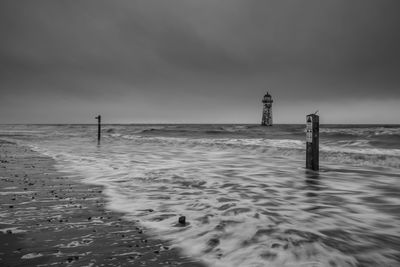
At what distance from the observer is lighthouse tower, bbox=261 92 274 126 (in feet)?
280

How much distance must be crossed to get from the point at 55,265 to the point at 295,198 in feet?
15.7

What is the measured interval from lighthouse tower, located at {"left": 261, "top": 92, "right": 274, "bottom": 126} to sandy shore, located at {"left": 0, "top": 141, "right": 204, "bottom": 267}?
8238 cm

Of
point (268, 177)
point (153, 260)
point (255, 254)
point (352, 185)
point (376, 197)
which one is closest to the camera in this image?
point (153, 260)

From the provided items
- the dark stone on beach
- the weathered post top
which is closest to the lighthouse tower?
the weathered post top

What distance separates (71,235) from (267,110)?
85.3m

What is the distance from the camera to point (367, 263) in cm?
312

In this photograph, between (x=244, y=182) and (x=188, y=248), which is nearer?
(x=188, y=248)

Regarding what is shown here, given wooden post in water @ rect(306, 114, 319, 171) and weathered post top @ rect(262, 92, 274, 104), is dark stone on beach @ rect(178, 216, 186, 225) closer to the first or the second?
wooden post in water @ rect(306, 114, 319, 171)

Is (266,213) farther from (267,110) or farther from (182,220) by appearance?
(267,110)

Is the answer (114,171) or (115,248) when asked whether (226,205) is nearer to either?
(115,248)

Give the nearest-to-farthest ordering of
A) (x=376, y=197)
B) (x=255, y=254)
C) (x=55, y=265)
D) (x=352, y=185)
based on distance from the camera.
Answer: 1. (x=55, y=265)
2. (x=255, y=254)
3. (x=376, y=197)
4. (x=352, y=185)

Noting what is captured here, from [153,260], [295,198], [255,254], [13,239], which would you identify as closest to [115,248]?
[153,260]

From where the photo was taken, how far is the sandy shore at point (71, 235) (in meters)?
2.97

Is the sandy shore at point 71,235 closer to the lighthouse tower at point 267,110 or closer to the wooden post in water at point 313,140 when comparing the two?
the wooden post in water at point 313,140
